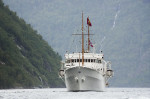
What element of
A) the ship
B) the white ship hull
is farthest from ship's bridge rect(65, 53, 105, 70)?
the white ship hull

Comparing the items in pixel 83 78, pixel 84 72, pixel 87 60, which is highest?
pixel 87 60

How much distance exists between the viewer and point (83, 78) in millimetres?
146750

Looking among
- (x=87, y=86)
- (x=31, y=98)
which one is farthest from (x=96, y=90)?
(x=31, y=98)

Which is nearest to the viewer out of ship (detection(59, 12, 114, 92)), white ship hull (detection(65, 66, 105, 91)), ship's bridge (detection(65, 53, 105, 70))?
white ship hull (detection(65, 66, 105, 91))

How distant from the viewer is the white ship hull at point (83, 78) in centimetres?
14612

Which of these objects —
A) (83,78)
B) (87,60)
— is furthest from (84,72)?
(87,60)

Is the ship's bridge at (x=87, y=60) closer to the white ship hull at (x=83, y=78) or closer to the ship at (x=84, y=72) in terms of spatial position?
the ship at (x=84, y=72)

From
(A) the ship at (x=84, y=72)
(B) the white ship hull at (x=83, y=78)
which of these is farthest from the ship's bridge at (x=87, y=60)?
(B) the white ship hull at (x=83, y=78)

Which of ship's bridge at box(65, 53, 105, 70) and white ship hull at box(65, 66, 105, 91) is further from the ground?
ship's bridge at box(65, 53, 105, 70)

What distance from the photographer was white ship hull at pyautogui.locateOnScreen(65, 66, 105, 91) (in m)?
146

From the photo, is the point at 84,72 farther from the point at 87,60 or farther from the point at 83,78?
the point at 87,60

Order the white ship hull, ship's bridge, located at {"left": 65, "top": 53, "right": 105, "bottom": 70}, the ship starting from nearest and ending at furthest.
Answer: the white ship hull, the ship, ship's bridge, located at {"left": 65, "top": 53, "right": 105, "bottom": 70}

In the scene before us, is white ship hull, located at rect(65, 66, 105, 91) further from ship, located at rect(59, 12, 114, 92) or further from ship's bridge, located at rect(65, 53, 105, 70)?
ship's bridge, located at rect(65, 53, 105, 70)

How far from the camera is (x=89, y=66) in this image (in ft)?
499
